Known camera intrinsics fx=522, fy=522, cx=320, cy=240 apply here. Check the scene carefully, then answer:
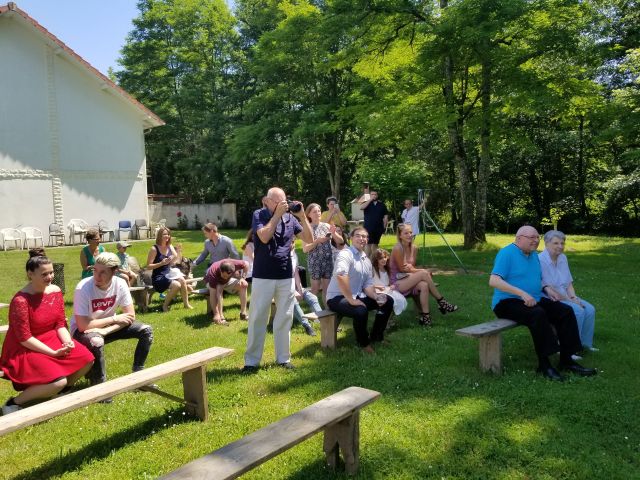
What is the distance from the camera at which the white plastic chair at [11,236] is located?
1877 cm

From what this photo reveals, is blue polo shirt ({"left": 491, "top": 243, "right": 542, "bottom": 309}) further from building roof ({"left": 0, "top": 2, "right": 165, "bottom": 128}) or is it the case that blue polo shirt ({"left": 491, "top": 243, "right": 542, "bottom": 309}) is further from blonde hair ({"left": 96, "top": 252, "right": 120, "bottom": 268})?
building roof ({"left": 0, "top": 2, "right": 165, "bottom": 128})

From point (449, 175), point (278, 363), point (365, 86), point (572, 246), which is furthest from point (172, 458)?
point (449, 175)

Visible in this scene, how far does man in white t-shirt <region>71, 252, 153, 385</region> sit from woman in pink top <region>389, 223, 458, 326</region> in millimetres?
3261

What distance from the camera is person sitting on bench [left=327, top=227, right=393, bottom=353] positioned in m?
5.57

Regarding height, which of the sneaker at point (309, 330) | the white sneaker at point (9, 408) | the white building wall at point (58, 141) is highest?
the white building wall at point (58, 141)

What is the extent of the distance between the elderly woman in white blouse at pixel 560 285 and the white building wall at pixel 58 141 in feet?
64.0

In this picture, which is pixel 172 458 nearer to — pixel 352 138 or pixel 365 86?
pixel 365 86

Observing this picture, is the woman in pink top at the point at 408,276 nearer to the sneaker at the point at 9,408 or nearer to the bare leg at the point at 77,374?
the bare leg at the point at 77,374

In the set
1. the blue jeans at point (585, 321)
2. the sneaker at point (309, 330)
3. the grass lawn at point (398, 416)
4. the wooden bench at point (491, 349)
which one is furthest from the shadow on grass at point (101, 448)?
the blue jeans at point (585, 321)

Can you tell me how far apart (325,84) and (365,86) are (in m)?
6.35

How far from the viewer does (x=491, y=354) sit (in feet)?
16.2

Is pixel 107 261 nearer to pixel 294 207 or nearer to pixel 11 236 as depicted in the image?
pixel 294 207

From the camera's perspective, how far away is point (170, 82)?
33.9 metres

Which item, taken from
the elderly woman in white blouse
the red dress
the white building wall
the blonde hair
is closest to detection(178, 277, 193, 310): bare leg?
the blonde hair
